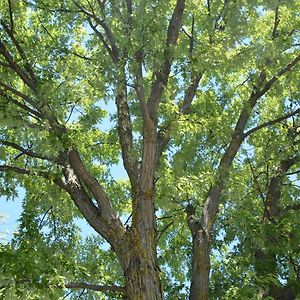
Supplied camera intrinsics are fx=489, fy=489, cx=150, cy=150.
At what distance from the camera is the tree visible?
7188 millimetres

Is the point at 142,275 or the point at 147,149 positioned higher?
the point at 147,149

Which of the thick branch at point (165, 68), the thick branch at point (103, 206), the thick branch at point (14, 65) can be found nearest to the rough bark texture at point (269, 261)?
the thick branch at point (103, 206)

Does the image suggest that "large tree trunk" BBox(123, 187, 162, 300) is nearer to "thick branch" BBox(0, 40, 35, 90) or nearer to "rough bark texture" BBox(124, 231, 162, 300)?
"rough bark texture" BBox(124, 231, 162, 300)

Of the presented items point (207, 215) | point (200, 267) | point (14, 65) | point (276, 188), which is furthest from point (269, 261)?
point (14, 65)

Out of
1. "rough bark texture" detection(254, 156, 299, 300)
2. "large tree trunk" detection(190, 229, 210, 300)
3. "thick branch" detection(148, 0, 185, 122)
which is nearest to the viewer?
"large tree trunk" detection(190, 229, 210, 300)

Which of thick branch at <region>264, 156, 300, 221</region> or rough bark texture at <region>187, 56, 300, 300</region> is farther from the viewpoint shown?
thick branch at <region>264, 156, 300, 221</region>

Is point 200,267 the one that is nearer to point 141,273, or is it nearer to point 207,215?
point 207,215

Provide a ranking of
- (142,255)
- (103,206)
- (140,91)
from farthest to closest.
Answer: (140,91), (103,206), (142,255)

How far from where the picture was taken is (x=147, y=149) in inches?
292

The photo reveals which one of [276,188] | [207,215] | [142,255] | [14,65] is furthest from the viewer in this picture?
[276,188]

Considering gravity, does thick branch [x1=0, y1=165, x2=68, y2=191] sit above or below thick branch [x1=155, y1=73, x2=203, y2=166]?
below

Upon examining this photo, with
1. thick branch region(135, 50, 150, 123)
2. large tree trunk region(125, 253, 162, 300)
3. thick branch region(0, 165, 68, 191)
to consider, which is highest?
thick branch region(135, 50, 150, 123)

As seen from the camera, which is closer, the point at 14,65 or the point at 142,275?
the point at 142,275

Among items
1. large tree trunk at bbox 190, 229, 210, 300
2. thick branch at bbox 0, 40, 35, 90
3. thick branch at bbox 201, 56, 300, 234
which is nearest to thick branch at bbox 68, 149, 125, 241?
thick branch at bbox 0, 40, 35, 90
